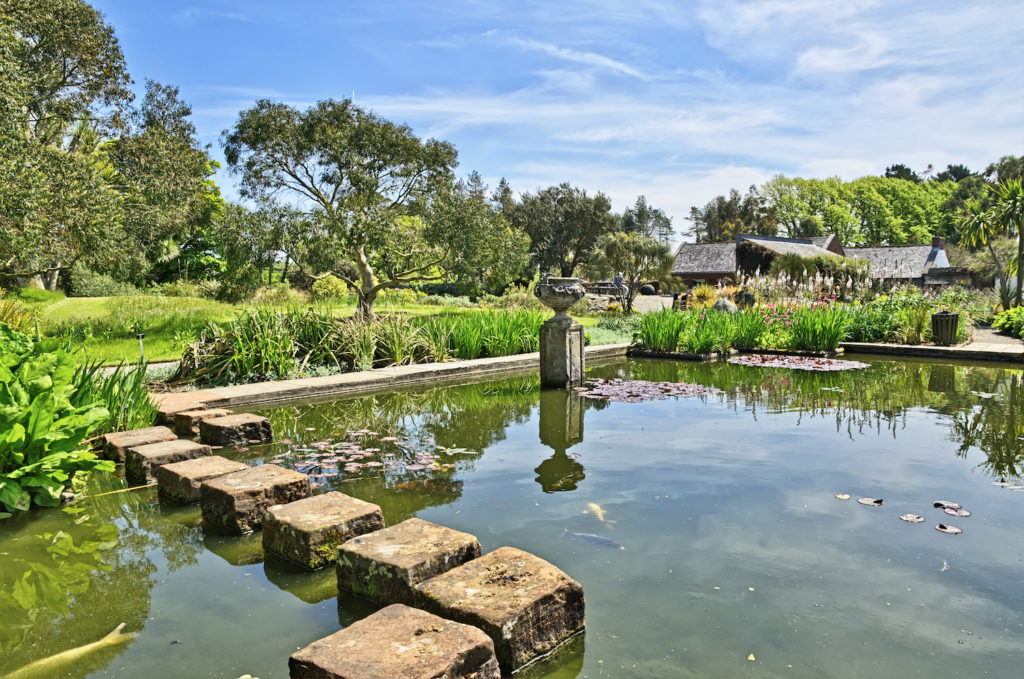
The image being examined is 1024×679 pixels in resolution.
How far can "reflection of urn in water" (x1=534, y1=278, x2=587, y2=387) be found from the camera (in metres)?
8.29

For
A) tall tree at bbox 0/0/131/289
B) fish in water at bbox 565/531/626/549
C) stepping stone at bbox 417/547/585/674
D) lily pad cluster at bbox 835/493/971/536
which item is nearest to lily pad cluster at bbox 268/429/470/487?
fish in water at bbox 565/531/626/549

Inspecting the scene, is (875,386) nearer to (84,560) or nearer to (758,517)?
(758,517)

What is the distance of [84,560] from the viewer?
323cm

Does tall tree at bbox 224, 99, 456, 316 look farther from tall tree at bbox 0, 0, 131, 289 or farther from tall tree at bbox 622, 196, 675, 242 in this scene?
tall tree at bbox 622, 196, 675, 242

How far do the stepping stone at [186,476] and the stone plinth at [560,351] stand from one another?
15.7 feet

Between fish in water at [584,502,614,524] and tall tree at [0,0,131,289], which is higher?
tall tree at [0,0,131,289]

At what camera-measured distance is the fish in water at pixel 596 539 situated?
330 cm

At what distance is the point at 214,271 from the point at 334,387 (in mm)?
22280

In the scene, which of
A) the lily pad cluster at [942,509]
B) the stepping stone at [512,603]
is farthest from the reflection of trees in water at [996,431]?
the stepping stone at [512,603]

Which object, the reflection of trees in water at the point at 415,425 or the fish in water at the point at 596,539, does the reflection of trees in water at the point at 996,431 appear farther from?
the reflection of trees in water at the point at 415,425

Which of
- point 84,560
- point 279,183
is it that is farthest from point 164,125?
point 84,560

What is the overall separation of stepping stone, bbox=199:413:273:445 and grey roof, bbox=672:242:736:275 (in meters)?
35.7

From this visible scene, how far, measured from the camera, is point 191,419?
Answer: 19.1 ft

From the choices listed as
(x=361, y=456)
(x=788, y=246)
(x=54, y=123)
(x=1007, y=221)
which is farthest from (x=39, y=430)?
(x=788, y=246)
